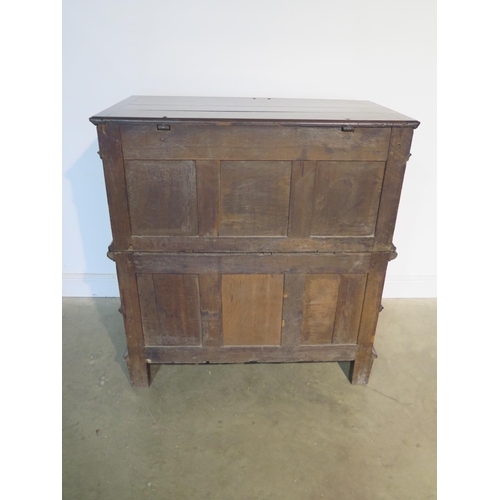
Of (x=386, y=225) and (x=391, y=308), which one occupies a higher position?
(x=386, y=225)

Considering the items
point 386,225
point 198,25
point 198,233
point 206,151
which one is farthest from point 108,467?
point 198,25

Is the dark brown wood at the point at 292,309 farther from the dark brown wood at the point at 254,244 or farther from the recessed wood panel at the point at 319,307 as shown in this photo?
the dark brown wood at the point at 254,244

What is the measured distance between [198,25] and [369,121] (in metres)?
0.96

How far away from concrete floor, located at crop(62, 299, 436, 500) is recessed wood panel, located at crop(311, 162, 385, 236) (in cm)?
73

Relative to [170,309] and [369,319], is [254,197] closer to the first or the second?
[170,309]

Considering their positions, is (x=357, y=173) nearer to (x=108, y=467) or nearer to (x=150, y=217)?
(x=150, y=217)

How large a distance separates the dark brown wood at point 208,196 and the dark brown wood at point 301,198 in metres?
0.27

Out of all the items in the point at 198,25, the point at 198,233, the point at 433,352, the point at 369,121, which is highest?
the point at 198,25

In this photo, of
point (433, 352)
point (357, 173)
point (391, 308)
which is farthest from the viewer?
point (391, 308)

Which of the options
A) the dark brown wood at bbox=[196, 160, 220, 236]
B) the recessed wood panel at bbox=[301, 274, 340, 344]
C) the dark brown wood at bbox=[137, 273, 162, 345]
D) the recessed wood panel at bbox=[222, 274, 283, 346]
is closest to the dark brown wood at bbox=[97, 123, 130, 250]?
the dark brown wood at bbox=[137, 273, 162, 345]

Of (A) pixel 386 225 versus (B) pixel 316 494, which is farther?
(A) pixel 386 225

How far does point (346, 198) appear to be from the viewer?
1511mm

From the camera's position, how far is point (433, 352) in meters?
2.03

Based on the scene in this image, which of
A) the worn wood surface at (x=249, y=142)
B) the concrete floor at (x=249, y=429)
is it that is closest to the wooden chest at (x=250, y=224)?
the worn wood surface at (x=249, y=142)
